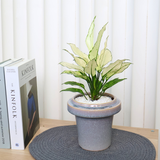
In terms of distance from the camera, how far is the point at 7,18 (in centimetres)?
102

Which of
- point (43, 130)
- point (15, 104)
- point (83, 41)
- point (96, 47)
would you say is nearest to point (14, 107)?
point (15, 104)

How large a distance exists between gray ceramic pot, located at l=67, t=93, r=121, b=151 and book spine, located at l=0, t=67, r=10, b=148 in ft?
0.66

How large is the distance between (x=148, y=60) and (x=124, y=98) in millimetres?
179

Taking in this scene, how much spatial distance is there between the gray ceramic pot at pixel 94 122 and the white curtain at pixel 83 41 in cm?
27

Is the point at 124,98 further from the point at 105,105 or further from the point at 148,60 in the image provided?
the point at 105,105

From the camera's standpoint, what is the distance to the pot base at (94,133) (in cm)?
67

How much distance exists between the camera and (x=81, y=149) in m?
0.70

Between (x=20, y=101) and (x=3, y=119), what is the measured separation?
84mm

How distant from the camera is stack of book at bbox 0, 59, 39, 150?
70 cm

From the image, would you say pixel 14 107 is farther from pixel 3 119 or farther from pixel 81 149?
pixel 81 149

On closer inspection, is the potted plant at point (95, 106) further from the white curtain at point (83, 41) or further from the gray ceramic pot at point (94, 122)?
the white curtain at point (83, 41)

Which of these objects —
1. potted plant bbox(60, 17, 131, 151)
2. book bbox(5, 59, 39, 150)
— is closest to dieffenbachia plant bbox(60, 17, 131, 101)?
potted plant bbox(60, 17, 131, 151)

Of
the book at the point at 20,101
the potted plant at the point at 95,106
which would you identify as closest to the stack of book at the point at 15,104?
the book at the point at 20,101

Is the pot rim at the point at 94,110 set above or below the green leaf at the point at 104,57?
below
